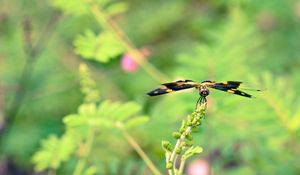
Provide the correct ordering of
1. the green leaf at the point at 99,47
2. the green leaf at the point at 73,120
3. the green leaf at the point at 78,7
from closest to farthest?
1. the green leaf at the point at 73,120
2. the green leaf at the point at 99,47
3. the green leaf at the point at 78,7

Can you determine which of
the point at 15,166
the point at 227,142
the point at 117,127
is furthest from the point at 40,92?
the point at 117,127

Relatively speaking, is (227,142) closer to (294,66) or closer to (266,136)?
(266,136)

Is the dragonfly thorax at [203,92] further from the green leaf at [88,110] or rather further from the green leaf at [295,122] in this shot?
the green leaf at [295,122]

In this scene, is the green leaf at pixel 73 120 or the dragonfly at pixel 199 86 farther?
the green leaf at pixel 73 120

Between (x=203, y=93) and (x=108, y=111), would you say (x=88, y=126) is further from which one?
(x=203, y=93)

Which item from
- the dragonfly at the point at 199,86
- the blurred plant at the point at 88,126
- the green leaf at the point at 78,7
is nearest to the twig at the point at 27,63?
the green leaf at the point at 78,7

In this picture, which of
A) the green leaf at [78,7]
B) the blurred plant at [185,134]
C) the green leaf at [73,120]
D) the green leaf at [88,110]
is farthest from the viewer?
the green leaf at [78,7]
